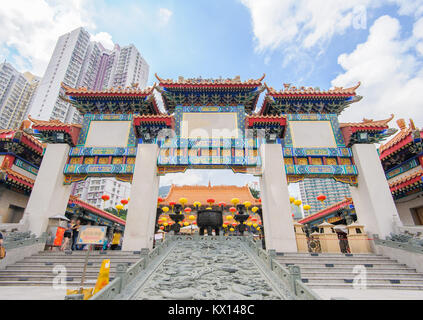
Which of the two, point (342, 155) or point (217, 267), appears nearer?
point (217, 267)

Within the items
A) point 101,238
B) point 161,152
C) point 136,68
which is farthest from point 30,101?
point 101,238

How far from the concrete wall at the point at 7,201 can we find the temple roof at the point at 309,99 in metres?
17.5

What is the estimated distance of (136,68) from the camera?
A: 80688 mm

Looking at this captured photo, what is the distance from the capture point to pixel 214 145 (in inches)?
484

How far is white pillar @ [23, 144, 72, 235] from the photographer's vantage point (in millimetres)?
10227

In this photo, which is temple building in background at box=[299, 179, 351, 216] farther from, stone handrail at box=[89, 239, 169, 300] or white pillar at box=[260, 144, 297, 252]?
stone handrail at box=[89, 239, 169, 300]

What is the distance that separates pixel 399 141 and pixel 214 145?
1152 centimetres

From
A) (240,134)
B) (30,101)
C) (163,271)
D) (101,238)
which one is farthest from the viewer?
(30,101)

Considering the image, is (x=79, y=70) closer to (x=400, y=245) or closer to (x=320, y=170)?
(x=320, y=170)

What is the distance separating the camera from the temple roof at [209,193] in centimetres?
2408

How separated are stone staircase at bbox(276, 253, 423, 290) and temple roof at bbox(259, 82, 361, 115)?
29.6 ft

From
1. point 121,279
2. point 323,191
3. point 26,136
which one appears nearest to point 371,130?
point 121,279
